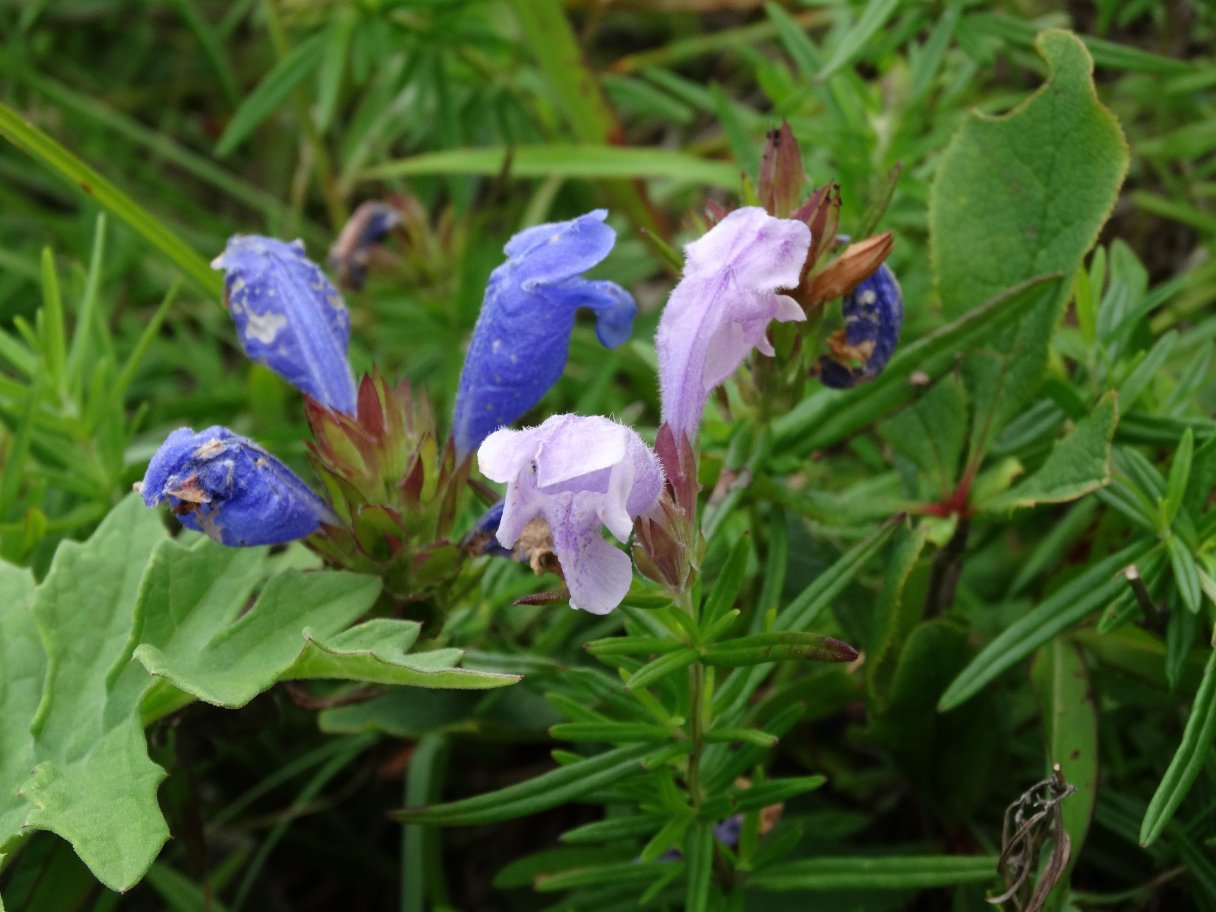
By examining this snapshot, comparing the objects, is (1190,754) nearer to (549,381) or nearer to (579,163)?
(549,381)

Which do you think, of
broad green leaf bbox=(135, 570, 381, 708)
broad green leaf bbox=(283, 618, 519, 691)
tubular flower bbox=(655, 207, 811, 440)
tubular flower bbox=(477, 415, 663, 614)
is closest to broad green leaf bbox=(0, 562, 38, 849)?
broad green leaf bbox=(135, 570, 381, 708)

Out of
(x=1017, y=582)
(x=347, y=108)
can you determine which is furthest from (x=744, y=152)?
(x=347, y=108)

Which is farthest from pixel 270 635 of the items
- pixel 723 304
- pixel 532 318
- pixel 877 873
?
pixel 877 873

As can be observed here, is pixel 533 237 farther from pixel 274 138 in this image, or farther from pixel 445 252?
pixel 274 138

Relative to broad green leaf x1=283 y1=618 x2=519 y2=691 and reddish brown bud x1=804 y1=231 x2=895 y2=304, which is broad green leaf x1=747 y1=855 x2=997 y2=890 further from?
reddish brown bud x1=804 y1=231 x2=895 y2=304

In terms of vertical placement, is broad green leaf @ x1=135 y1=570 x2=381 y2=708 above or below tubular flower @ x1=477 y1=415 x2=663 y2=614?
below

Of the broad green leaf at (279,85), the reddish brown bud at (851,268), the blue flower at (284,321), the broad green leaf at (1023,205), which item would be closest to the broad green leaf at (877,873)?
the broad green leaf at (1023,205)

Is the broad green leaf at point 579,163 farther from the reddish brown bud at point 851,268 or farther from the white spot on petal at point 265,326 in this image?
the reddish brown bud at point 851,268

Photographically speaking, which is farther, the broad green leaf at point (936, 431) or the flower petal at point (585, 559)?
the broad green leaf at point (936, 431)
